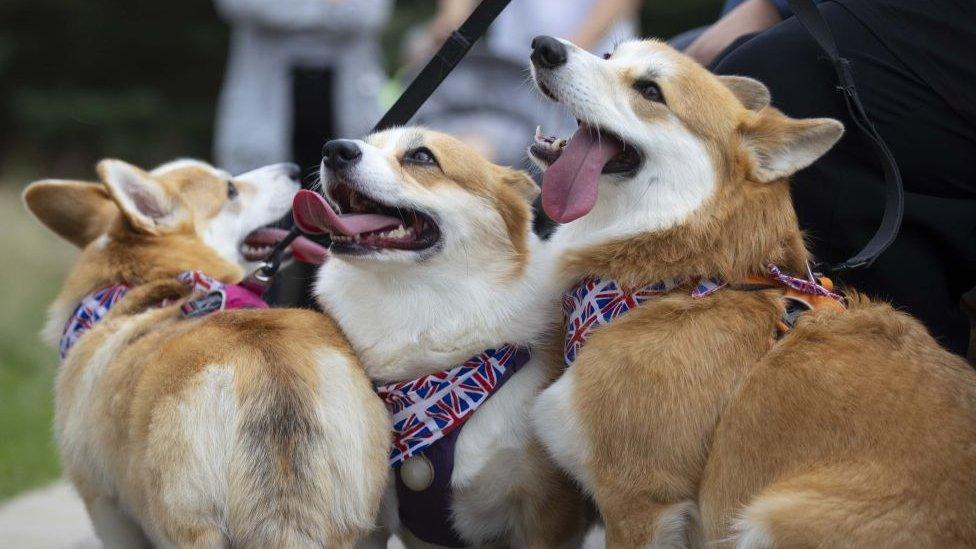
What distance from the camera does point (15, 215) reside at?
11.2 meters

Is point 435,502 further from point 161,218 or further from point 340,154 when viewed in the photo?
point 161,218

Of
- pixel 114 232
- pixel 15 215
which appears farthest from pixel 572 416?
pixel 15 215

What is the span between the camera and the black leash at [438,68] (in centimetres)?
376

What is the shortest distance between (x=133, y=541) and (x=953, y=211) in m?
2.79

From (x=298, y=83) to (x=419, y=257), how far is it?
478 cm

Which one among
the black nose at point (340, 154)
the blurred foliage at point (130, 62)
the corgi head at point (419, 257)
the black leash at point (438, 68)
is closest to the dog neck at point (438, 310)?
the corgi head at point (419, 257)

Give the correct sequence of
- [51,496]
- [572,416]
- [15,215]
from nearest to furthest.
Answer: [572,416], [51,496], [15,215]

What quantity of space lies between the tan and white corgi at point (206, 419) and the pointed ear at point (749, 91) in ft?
4.80

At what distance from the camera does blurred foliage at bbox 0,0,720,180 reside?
1691 cm

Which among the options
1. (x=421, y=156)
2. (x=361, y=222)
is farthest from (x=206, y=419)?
(x=421, y=156)

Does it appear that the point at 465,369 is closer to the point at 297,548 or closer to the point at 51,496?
the point at 297,548

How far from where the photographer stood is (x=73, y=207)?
4.37 meters

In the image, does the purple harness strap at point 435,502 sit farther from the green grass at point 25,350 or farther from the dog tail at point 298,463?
the green grass at point 25,350

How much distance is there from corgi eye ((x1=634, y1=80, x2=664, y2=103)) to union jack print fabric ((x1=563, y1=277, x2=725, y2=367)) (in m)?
0.54
